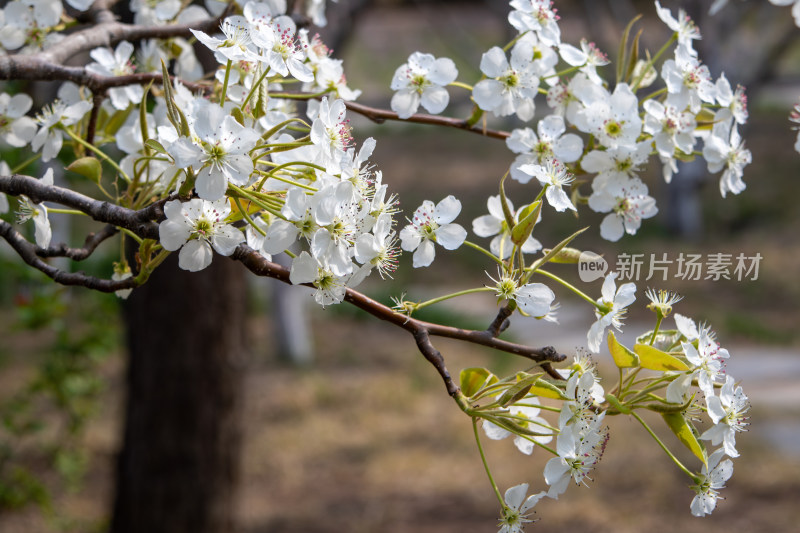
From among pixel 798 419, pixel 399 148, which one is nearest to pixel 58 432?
pixel 798 419

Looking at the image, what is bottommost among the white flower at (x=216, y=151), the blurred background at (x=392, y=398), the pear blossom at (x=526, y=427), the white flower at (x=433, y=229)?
the blurred background at (x=392, y=398)

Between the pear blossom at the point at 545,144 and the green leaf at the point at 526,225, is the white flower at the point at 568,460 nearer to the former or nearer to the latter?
the green leaf at the point at 526,225

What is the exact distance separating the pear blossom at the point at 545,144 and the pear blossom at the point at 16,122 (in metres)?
0.65

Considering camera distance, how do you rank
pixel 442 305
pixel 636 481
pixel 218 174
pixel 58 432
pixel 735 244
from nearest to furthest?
pixel 218 174, pixel 636 481, pixel 58 432, pixel 442 305, pixel 735 244

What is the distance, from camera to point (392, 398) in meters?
4.38

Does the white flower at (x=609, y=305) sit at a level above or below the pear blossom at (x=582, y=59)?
below

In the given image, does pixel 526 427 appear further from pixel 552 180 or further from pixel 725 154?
pixel 725 154

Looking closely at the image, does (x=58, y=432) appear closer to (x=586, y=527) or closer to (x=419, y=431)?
(x=419, y=431)

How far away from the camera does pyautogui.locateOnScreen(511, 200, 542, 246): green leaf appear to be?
0.87 meters

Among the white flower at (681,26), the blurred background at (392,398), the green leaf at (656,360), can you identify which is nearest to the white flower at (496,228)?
the green leaf at (656,360)

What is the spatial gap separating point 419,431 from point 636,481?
40.4 inches

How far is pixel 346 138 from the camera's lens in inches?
36.4

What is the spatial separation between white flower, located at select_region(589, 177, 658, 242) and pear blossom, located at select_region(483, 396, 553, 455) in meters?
0.28

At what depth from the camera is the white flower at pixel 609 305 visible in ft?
2.97
